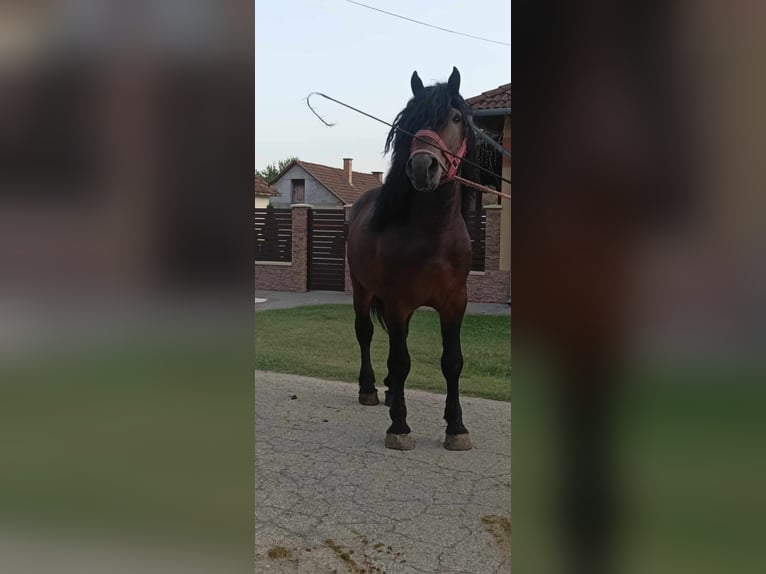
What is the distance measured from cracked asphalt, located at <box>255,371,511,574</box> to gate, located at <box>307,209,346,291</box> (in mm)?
8222

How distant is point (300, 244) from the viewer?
13.1m

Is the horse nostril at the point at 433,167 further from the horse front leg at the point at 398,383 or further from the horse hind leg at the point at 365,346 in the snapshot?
the horse hind leg at the point at 365,346

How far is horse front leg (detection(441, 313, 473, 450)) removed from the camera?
3.82 meters

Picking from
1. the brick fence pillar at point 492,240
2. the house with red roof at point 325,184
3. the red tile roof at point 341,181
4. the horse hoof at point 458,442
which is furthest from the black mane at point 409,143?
the red tile roof at point 341,181

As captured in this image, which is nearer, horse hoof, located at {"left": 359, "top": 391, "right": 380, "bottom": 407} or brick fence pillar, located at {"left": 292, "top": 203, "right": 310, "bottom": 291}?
horse hoof, located at {"left": 359, "top": 391, "right": 380, "bottom": 407}

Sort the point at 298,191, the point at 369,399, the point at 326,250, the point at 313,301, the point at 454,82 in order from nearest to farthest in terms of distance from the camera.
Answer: the point at 454,82 < the point at 369,399 < the point at 313,301 < the point at 326,250 < the point at 298,191

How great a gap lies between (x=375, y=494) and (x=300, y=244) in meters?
10.2

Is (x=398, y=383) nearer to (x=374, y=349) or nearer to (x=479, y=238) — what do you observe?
(x=374, y=349)

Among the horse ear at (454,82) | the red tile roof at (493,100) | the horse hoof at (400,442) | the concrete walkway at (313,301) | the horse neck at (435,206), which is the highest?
the red tile roof at (493,100)

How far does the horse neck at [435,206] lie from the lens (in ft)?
11.9

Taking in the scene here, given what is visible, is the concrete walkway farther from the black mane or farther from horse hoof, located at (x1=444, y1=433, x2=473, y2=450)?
the black mane

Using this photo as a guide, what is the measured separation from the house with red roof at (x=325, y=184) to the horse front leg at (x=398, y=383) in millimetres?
11539
